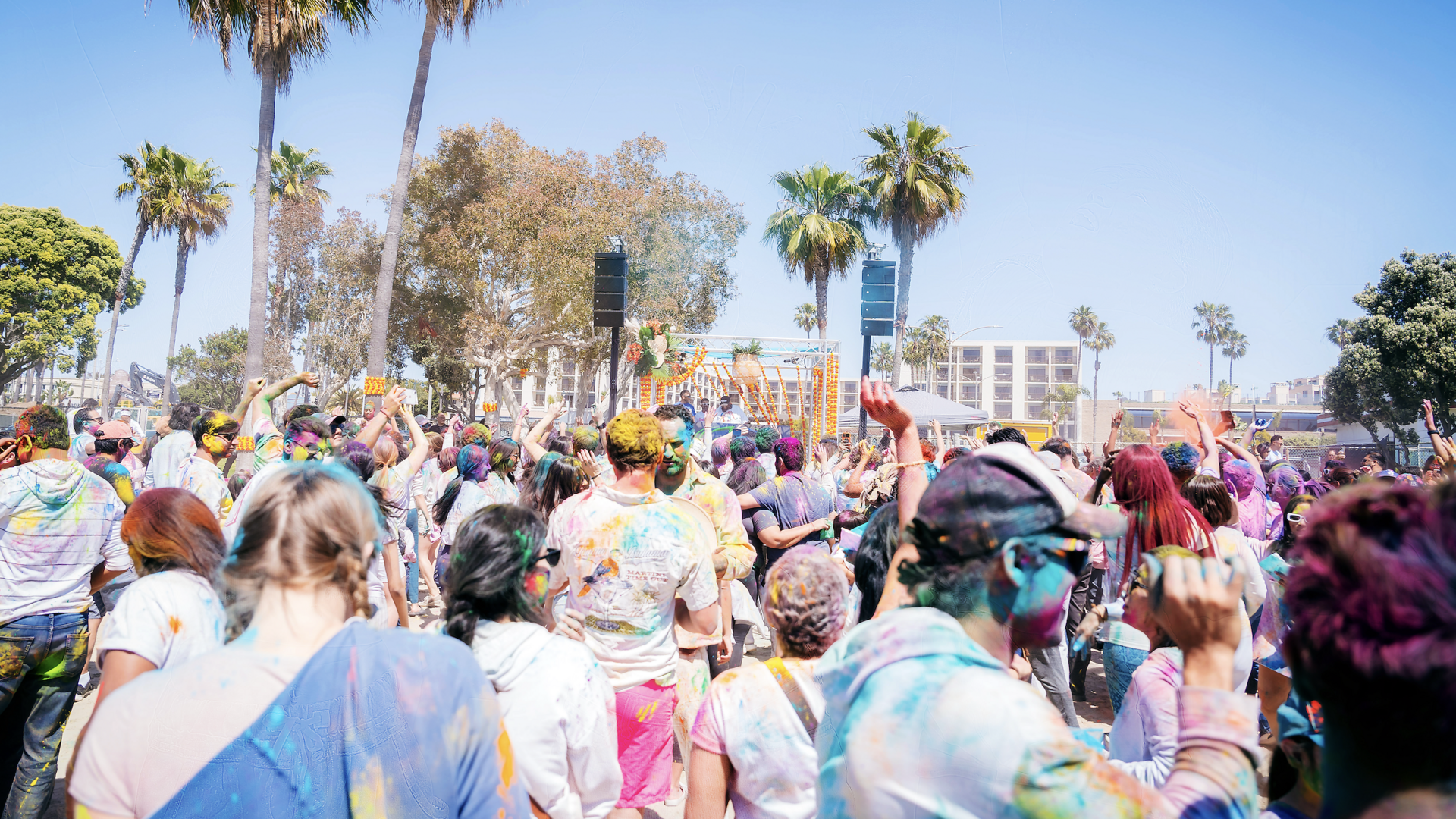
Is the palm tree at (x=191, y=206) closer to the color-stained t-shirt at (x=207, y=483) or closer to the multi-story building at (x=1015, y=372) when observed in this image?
the color-stained t-shirt at (x=207, y=483)

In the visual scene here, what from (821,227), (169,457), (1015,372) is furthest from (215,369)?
(1015,372)

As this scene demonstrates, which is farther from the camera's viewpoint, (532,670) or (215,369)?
(215,369)

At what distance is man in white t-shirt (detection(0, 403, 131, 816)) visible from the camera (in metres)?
3.29

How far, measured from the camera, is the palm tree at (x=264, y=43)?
13586mm

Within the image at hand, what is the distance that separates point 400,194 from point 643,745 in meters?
14.8

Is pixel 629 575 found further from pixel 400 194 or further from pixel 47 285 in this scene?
A: pixel 47 285

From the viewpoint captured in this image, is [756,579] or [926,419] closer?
[756,579]

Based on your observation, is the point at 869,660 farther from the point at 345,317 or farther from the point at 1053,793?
the point at 345,317

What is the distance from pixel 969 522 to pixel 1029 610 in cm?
19

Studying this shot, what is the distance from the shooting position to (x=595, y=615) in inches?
123

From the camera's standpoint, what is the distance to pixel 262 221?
1466 centimetres

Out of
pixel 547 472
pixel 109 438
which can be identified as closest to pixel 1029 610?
pixel 547 472

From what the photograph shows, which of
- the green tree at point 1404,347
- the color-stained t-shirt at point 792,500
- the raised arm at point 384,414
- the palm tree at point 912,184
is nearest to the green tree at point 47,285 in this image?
the palm tree at point 912,184

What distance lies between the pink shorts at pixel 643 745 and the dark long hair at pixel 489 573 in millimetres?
1036
